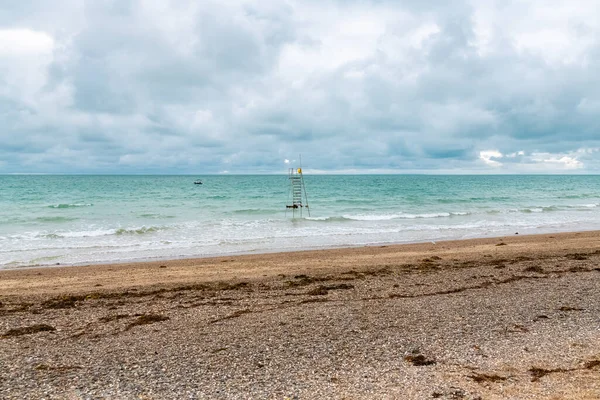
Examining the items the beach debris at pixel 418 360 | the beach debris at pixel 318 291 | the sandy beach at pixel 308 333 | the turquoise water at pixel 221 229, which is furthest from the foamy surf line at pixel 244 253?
the beach debris at pixel 418 360

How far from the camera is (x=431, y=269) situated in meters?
12.2

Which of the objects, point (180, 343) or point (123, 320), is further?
point (123, 320)

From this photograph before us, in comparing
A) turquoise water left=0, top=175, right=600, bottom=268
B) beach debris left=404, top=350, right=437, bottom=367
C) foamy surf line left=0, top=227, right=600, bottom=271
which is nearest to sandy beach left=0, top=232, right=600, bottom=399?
beach debris left=404, top=350, right=437, bottom=367

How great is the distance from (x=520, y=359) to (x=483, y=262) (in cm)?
798

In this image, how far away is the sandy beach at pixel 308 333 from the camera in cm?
507

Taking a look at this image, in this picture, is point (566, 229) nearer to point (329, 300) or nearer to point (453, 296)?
point (453, 296)

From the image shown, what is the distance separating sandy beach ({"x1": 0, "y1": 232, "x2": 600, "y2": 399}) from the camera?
507cm

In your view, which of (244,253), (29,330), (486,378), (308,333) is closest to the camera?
(486,378)

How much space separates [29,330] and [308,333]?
4641mm

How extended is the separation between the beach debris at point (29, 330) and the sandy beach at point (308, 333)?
0.06 ft

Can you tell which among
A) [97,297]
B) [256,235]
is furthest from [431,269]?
[256,235]

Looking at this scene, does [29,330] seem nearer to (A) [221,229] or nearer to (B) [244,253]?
(B) [244,253]

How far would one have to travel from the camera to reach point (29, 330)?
734cm

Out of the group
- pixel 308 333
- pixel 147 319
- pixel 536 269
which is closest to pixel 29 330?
pixel 147 319
